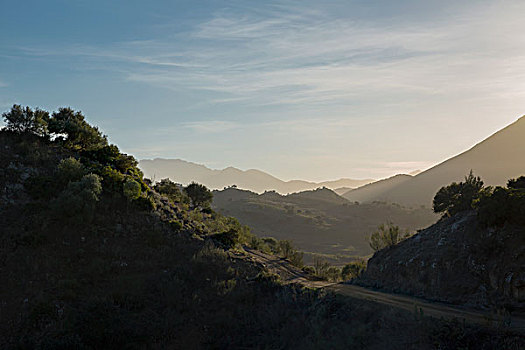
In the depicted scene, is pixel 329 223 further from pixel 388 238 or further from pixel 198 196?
pixel 388 238

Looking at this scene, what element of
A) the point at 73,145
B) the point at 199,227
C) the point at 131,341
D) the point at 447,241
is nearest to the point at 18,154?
the point at 73,145

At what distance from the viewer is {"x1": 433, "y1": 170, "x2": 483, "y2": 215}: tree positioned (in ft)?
84.3

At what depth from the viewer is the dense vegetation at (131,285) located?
615 inches

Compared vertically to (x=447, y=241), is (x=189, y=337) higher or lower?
lower

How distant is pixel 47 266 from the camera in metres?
21.0

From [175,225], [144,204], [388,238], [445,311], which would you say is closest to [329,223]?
[388,238]

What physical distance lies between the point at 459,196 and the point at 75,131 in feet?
127

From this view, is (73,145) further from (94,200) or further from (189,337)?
(189,337)

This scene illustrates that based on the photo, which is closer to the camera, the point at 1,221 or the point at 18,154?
the point at 1,221

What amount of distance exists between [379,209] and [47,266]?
17659 centimetres

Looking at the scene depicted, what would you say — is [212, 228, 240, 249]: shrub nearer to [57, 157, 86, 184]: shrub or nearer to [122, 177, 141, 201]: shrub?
[122, 177, 141, 201]: shrub

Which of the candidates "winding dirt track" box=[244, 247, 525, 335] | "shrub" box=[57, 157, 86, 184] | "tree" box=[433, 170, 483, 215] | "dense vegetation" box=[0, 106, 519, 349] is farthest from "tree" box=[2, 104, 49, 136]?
"tree" box=[433, 170, 483, 215]

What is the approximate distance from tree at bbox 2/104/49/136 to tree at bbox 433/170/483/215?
40.6 m

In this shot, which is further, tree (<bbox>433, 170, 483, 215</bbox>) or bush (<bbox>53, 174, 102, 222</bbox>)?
bush (<bbox>53, 174, 102, 222</bbox>)
